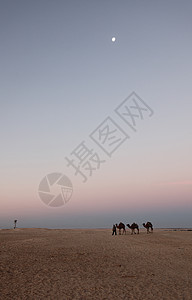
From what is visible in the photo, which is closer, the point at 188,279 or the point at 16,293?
the point at 16,293

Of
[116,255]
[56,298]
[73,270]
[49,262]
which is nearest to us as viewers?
[56,298]

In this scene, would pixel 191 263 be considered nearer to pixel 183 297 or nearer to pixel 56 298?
pixel 183 297

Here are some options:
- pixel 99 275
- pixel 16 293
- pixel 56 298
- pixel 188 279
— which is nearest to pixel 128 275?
pixel 99 275

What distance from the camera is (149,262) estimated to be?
1538 cm

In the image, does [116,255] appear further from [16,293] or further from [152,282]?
[16,293]

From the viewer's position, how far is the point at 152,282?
11.4 meters

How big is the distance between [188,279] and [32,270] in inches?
281

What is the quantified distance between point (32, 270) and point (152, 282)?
222 inches

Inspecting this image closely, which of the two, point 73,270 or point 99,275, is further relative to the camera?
point 73,270

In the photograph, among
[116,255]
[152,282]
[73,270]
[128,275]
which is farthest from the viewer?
[116,255]

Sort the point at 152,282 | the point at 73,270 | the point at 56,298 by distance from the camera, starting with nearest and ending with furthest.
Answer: the point at 56,298 < the point at 152,282 < the point at 73,270

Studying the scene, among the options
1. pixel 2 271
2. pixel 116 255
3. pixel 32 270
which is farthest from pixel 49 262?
pixel 116 255

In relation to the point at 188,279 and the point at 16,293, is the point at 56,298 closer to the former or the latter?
the point at 16,293

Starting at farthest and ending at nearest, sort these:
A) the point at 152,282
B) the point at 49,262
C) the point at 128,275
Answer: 1. the point at 49,262
2. the point at 128,275
3. the point at 152,282
